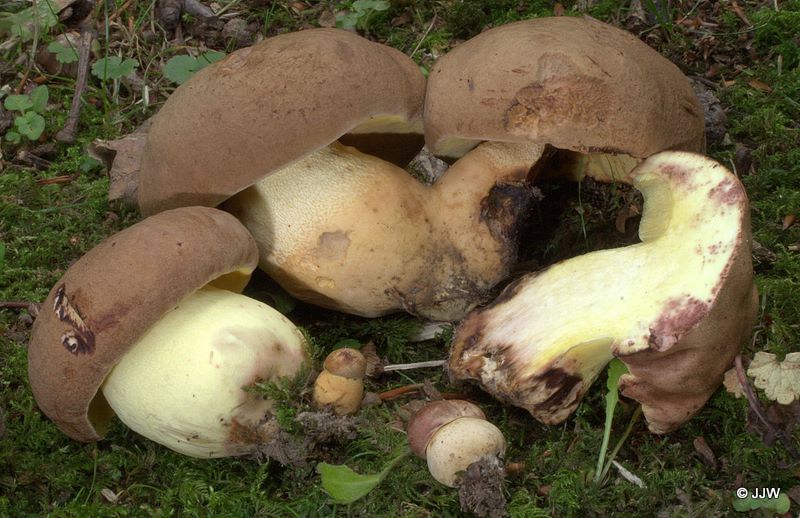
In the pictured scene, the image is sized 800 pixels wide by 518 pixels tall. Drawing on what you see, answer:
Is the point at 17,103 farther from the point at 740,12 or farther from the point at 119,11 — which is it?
the point at 740,12

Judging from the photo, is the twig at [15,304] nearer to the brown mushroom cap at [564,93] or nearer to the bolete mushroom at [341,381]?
the bolete mushroom at [341,381]

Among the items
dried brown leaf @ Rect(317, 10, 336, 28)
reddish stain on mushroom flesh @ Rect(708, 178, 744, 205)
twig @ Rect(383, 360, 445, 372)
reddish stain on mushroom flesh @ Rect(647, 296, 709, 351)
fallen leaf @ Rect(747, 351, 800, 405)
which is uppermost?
reddish stain on mushroom flesh @ Rect(708, 178, 744, 205)

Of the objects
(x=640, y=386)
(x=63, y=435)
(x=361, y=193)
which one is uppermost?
(x=361, y=193)

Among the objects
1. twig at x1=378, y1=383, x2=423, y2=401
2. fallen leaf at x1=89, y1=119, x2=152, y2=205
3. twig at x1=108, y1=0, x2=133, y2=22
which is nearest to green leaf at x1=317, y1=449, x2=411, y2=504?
twig at x1=378, y1=383, x2=423, y2=401

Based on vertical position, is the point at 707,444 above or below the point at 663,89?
below

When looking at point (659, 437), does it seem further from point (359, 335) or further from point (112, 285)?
point (112, 285)

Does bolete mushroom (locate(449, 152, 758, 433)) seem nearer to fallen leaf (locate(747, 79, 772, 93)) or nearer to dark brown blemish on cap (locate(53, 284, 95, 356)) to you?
dark brown blemish on cap (locate(53, 284, 95, 356))

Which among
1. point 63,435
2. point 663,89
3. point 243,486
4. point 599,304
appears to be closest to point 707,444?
point 599,304
